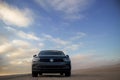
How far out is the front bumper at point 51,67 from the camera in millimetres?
18641

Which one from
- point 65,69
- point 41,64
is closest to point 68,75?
point 65,69

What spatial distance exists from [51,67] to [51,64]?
0.58ft

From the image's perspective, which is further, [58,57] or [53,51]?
[53,51]

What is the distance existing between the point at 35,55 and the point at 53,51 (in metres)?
1.48

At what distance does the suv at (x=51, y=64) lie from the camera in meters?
18.7

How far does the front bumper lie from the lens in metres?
18.6

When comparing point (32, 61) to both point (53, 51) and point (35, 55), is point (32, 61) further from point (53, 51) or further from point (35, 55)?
point (53, 51)

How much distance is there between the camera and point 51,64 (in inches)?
739

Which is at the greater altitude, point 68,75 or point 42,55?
→ point 42,55

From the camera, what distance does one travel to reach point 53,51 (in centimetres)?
2042

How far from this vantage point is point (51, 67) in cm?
1870

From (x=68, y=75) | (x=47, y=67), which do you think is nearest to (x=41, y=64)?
(x=47, y=67)

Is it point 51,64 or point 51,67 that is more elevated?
point 51,64

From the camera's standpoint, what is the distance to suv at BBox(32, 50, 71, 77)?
18656 mm
